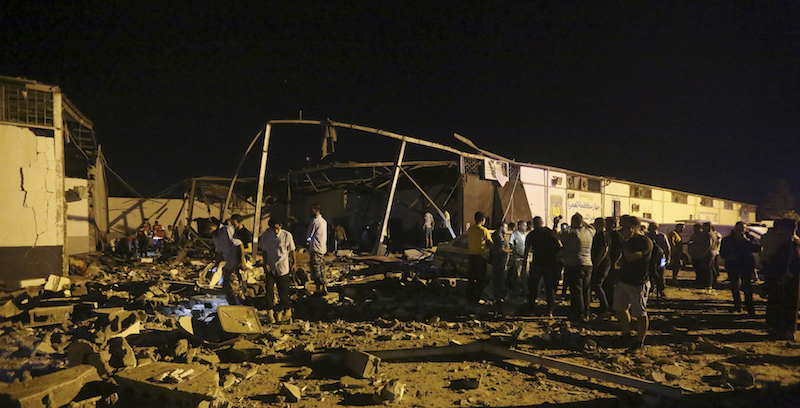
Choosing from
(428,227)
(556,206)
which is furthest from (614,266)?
(556,206)

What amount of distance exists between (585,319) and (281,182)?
1615cm

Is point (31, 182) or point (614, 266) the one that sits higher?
point (31, 182)

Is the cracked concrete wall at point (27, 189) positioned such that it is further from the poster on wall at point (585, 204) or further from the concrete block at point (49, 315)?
the poster on wall at point (585, 204)

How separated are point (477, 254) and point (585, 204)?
1465 centimetres

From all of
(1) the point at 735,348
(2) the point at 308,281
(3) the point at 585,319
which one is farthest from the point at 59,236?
(1) the point at 735,348

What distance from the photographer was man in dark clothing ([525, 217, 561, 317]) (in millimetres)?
6695

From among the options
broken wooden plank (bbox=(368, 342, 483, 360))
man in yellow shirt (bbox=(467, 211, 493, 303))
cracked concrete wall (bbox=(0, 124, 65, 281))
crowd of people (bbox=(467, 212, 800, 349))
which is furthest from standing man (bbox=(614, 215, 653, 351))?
cracked concrete wall (bbox=(0, 124, 65, 281))

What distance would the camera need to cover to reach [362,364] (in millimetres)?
3959

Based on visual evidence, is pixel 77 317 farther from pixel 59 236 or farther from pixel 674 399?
pixel 674 399

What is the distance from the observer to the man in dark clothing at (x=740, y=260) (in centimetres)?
671

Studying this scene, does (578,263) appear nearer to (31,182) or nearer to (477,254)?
(477,254)

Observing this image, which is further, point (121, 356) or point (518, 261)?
point (518, 261)

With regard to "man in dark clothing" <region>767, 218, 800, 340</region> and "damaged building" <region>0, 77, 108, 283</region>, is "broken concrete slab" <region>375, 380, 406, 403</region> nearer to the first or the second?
"man in dark clothing" <region>767, 218, 800, 340</region>

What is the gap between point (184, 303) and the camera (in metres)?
7.58
